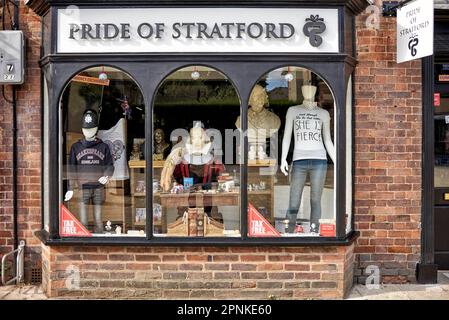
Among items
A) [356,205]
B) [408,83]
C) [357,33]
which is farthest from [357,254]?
[357,33]

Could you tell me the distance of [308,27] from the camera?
5.79 meters

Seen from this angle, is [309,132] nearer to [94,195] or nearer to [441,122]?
Answer: [441,122]

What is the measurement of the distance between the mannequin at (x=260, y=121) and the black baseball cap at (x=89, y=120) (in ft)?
5.23

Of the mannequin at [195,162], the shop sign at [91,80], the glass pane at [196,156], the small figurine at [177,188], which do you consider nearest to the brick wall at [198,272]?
the glass pane at [196,156]

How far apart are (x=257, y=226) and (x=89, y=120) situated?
2.21m

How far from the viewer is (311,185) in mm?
6230

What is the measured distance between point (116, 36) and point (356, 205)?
3.20m

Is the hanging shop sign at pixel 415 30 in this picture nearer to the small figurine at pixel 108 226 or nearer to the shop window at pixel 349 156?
the shop window at pixel 349 156

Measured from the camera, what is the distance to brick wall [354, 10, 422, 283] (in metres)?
6.30

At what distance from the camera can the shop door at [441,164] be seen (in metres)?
6.76

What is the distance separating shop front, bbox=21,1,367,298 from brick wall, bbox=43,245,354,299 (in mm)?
15

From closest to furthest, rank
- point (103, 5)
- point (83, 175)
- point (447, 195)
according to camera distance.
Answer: point (103, 5) < point (83, 175) < point (447, 195)

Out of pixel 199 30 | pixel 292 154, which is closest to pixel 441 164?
pixel 292 154

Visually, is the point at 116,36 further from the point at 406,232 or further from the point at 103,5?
the point at 406,232
